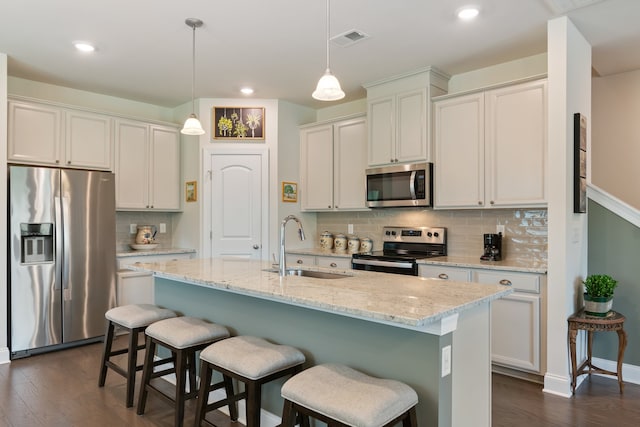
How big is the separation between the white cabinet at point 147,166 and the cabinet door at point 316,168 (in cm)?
155

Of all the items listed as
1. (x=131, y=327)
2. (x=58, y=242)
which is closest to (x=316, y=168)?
(x=58, y=242)

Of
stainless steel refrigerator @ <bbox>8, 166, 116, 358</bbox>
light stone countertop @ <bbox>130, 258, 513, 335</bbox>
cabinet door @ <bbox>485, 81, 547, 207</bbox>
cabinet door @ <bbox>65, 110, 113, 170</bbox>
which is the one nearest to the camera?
light stone countertop @ <bbox>130, 258, 513, 335</bbox>

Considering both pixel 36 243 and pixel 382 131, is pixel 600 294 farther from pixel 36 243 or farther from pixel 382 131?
pixel 36 243

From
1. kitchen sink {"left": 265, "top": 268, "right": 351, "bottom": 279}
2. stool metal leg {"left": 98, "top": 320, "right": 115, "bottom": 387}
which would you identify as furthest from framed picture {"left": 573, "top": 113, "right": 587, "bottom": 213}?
stool metal leg {"left": 98, "top": 320, "right": 115, "bottom": 387}

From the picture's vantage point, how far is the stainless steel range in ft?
12.8

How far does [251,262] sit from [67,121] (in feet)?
8.79

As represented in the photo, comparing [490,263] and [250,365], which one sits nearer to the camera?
[250,365]

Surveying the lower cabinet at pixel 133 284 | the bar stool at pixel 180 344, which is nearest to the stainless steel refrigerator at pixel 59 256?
the lower cabinet at pixel 133 284

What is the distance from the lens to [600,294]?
3016 mm

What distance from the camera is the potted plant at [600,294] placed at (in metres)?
3.01

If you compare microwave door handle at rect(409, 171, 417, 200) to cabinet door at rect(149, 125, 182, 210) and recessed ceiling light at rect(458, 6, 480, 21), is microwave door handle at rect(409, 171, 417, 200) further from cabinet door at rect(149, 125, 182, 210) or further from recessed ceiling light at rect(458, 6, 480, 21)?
cabinet door at rect(149, 125, 182, 210)

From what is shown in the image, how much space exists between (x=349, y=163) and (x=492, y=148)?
1622 millimetres

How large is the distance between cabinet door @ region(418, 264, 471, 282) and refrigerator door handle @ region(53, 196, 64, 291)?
3325 mm

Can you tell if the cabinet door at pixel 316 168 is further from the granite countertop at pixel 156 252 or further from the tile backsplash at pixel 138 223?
the tile backsplash at pixel 138 223
